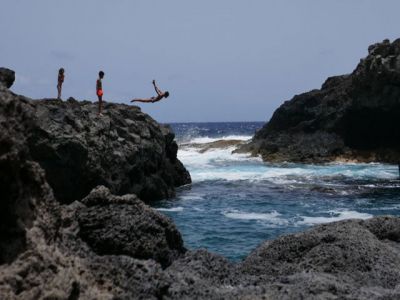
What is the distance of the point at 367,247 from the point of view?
7121mm

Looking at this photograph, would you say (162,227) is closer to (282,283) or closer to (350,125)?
(282,283)

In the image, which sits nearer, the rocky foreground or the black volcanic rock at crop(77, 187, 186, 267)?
the rocky foreground

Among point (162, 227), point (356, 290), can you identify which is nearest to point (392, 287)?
point (356, 290)

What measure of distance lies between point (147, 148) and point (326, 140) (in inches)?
1005

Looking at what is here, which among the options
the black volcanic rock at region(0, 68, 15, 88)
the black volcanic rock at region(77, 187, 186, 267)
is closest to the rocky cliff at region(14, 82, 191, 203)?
the black volcanic rock at region(0, 68, 15, 88)

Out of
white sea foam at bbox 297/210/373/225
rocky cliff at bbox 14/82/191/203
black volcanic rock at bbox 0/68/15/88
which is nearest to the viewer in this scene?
black volcanic rock at bbox 0/68/15/88

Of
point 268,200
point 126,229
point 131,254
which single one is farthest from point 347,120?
point 131,254

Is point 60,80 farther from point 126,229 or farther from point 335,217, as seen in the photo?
point 126,229

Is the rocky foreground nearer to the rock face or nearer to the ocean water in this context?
the ocean water

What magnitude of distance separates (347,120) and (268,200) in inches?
1000

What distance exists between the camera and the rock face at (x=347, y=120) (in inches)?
1657

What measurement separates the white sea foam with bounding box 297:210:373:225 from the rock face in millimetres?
22877

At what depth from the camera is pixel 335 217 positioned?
19.9m

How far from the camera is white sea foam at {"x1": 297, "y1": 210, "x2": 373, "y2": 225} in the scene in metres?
18.8
